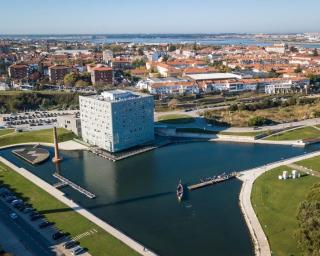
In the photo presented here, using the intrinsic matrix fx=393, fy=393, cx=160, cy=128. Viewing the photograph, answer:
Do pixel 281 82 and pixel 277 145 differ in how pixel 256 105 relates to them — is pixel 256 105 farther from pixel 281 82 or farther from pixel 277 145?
pixel 281 82

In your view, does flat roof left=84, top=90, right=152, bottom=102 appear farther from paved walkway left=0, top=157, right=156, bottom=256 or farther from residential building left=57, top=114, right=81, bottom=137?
paved walkway left=0, top=157, right=156, bottom=256

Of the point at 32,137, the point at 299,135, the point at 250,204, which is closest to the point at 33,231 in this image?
the point at 250,204

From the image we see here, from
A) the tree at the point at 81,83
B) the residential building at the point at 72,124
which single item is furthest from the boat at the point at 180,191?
the tree at the point at 81,83

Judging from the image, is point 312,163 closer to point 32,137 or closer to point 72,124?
point 72,124

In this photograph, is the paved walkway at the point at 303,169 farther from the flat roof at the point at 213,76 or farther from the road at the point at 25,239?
the flat roof at the point at 213,76

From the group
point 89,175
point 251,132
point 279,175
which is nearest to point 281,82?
point 251,132

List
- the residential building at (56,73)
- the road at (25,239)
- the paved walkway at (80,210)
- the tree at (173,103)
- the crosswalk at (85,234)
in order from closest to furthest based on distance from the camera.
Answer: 1. the road at (25,239)
2. the paved walkway at (80,210)
3. the crosswalk at (85,234)
4. the tree at (173,103)
5. the residential building at (56,73)
